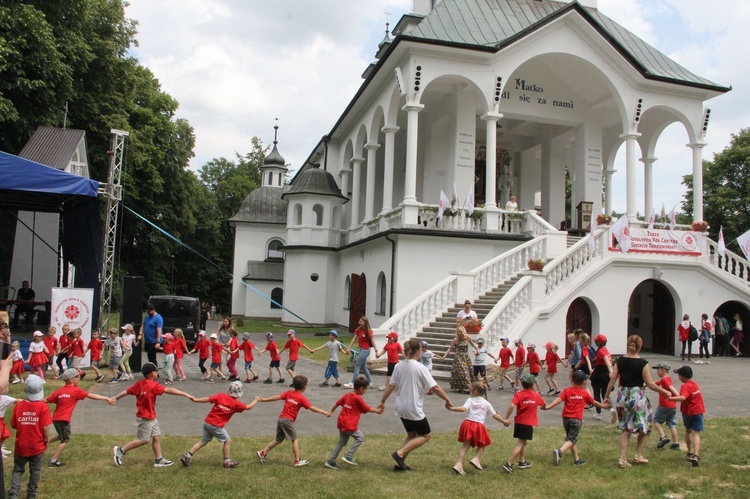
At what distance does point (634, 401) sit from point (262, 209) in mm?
41739

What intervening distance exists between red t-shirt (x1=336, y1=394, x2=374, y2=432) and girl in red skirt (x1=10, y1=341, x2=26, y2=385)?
8132 mm

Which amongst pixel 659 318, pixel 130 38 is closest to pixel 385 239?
pixel 659 318

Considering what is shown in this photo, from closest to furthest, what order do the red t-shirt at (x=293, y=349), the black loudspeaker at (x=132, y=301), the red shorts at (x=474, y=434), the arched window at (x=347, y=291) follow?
the red shorts at (x=474, y=434)
the red t-shirt at (x=293, y=349)
the black loudspeaker at (x=132, y=301)
the arched window at (x=347, y=291)

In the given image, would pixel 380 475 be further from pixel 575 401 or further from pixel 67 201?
pixel 67 201

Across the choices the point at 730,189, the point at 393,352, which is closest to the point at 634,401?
the point at 393,352

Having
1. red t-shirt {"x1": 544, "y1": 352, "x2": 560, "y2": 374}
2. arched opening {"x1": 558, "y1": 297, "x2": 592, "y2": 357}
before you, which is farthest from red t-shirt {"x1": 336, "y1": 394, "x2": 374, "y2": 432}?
arched opening {"x1": 558, "y1": 297, "x2": 592, "y2": 357}

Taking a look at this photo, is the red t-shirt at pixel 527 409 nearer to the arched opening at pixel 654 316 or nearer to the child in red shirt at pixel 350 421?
the child in red shirt at pixel 350 421

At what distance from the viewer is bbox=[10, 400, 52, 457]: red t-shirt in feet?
21.1

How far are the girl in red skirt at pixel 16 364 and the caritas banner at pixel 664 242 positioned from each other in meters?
16.0

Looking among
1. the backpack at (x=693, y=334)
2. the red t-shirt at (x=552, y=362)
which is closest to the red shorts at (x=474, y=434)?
the red t-shirt at (x=552, y=362)

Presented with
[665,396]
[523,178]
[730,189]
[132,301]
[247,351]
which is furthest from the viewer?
[730,189]

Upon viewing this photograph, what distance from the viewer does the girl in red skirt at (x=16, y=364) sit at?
1284cm

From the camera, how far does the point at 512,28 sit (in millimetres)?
23828

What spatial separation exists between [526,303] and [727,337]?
794 cm
